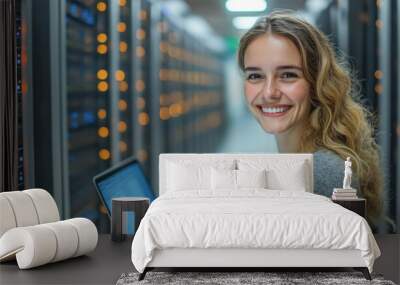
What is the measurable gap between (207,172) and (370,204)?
5.90 feet

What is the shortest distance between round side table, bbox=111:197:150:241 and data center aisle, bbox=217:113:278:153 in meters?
1.31

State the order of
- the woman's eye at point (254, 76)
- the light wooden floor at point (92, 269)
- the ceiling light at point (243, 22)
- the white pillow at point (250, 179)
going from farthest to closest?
the ceiling light at point (243, 22), the woman's eye at point (254, 76), the white pillow at point (250, 179), the light wooden floor at point (92, 269)

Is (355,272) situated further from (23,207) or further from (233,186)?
(23,207)

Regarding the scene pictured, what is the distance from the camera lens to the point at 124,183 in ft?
20.6

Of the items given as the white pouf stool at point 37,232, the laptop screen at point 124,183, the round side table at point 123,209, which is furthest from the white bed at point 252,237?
the laptop screen at point 124,183

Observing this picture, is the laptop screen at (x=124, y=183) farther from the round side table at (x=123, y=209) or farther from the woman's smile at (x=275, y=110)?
the woman's smile at (x=275, y=110)

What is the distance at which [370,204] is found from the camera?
687 cm

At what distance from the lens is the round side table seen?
5879 mm

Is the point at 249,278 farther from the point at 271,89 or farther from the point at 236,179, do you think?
the point at 271,89

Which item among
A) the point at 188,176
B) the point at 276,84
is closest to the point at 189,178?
the point at 188,176

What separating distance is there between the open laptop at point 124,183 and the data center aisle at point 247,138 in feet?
2.74

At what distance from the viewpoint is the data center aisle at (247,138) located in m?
6.91

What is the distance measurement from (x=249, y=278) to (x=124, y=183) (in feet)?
6.44

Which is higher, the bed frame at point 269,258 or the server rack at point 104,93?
the server rack at point 104,93
